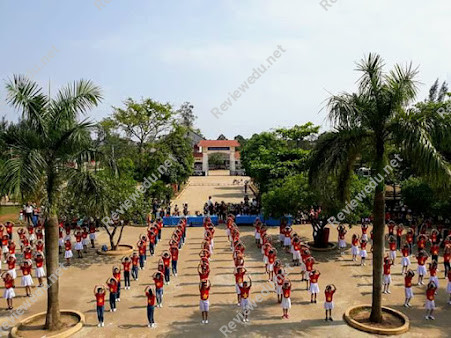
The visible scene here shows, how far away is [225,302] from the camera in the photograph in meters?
12.7

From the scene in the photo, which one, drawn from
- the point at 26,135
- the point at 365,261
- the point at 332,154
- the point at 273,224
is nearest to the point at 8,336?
the point at 26,135

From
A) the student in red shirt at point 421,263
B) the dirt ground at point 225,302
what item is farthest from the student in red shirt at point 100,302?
the student in red shirt at point 421,263

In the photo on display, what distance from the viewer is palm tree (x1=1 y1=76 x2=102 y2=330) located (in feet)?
31.1

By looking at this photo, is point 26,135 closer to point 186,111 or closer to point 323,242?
point 323,242

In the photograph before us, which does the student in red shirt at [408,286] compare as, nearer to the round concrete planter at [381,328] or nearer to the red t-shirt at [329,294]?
the round concrete planter at [381,328]

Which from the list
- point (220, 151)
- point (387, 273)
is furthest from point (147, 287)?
point (220, 151)

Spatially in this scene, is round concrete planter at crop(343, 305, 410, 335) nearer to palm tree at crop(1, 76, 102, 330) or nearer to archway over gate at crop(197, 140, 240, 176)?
palm tree at crop(1, 76, 102, 330)

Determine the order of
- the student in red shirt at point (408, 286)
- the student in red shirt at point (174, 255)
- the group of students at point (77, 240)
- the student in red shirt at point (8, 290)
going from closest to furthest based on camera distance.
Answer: the student in red shirt at point (408, 286) → the student in red shirt at point (8, 290) → the student in red shirt at point (174, 255) → the group of students at point (77, 240)

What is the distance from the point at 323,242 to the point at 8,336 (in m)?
13.9

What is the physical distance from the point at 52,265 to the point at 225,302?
5568 mm

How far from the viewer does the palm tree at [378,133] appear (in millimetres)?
9265

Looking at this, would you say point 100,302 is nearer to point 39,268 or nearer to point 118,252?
point 39,268

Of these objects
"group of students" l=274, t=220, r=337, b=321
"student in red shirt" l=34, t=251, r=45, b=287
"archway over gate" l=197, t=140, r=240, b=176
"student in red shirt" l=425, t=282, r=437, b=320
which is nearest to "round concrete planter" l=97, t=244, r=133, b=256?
"student in red shirt" l=34, t=251, r=45, b=287

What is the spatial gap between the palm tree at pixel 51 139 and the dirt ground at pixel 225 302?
7.55 feet
